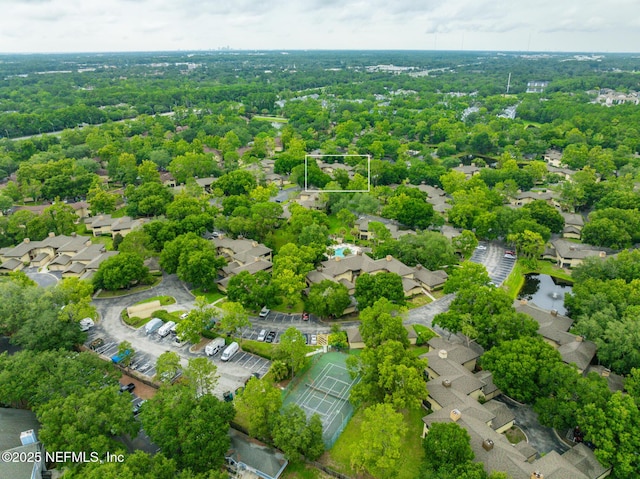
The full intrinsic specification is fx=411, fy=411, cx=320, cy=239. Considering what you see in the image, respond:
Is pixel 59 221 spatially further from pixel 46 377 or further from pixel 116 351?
pixel 46 377

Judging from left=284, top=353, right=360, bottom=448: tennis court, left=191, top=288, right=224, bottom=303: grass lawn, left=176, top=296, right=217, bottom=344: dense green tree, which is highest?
left=176, top=296, right=217, bottom=344: dense green tree

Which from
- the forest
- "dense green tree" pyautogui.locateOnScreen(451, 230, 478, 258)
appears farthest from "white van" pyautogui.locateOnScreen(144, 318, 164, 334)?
"dense green tree" pyautogui.locateOnScreen(451, 230, 478, 258)

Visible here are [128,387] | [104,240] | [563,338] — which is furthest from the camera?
[104,240]

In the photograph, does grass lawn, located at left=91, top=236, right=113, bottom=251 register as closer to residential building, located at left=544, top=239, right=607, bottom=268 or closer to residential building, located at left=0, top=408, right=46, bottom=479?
residential building, located at left=0, top=408, right=46, bottom=479

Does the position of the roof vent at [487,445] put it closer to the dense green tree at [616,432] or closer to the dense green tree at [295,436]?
the dense green tree at [616,432]

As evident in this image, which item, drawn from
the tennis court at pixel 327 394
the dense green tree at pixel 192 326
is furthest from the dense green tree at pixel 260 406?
the dense green tree at pixel 192 326

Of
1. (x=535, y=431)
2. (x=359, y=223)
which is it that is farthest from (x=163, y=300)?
(x=535, y=431)
